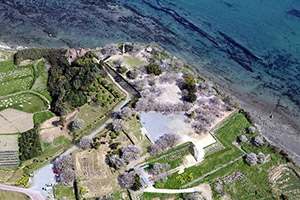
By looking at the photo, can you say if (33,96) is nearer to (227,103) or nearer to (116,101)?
Answer: (116,101)

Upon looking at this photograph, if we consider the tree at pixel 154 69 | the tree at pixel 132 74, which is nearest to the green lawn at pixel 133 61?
the tree at pixel 132 74

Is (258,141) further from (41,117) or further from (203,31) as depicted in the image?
(41,117)

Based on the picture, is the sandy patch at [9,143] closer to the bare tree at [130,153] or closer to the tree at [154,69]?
the bare tree at [130,153]

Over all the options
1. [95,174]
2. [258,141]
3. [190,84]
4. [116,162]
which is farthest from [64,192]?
[258,141]

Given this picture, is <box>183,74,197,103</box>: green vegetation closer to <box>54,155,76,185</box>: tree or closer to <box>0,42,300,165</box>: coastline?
<box>0,42,300,165</box>: coastline

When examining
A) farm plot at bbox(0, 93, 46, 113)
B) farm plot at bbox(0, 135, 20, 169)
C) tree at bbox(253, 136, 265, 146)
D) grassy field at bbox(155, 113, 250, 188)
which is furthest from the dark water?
farm plot at bbox(0, 135, 20, 169)

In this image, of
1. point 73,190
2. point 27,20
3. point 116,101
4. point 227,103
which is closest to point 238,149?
point 227,103

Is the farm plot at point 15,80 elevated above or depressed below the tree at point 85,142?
below
